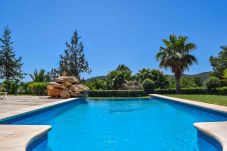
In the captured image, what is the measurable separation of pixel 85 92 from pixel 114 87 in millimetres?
11721

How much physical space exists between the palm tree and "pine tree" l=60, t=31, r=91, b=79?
1601 centimetres

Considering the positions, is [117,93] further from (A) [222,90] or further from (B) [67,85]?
(A) [222,90]

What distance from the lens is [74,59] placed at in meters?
40.6

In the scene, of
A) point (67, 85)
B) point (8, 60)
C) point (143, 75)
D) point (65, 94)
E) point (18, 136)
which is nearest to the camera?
point (18, 136)

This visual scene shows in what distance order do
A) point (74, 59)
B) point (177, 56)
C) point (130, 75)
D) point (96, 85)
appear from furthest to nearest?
point (74, 59) → point (130, 75) → point (96, 85) → point (177, 56)

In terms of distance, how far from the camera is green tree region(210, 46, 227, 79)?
35.8m

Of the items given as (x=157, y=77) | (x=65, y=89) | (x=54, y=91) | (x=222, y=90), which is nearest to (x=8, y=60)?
(x=54, y=91)

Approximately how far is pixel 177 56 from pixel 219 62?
14.5 metres

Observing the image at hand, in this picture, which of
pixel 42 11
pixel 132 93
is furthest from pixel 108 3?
pixel 132 93

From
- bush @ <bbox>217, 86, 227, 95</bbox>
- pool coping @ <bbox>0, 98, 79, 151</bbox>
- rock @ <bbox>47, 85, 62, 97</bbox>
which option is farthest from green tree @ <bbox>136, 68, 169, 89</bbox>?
pool coping @ <bbox>0, 98, 79, 151</bbox>

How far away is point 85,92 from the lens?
21.5 meters

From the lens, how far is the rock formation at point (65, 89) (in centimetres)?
2033

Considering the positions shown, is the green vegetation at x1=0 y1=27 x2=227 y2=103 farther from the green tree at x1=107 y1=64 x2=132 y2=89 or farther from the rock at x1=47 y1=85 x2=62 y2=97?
the rock at x1=47 y1=85 x2=62 y2=97

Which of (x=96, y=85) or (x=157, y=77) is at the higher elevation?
(x=157, y=77)
